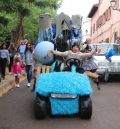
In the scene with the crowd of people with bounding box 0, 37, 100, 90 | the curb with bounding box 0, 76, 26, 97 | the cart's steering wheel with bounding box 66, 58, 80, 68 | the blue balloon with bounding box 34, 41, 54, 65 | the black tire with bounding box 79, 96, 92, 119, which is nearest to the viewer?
the black tire with bounding box 79, 96, 92, 119

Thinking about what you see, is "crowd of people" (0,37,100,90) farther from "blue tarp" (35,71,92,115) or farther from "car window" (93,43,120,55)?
"car window" (93,43,120,55)

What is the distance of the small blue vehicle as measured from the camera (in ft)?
36.1

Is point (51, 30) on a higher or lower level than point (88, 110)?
higher

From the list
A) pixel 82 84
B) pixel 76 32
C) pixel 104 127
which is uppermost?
pixel 76 32

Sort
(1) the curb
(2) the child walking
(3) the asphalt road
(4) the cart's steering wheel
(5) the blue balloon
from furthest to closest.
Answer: (2) the child walking → (1) the curb → (5) the blue balloon → (4) the cart's steering wheel → (3) the asphalt road

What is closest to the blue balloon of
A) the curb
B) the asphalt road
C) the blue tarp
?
the asphalt road

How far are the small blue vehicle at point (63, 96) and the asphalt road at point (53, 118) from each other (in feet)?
0.62

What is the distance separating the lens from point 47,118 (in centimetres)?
1119

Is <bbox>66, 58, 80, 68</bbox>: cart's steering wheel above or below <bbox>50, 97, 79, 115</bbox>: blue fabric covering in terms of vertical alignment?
above

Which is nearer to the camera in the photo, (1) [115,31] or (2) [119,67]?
(2) [119,67]

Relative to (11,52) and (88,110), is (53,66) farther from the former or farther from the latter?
(11,52)

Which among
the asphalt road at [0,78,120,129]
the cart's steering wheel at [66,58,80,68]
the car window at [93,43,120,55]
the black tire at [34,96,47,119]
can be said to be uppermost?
the car window at [93,43,120,55]

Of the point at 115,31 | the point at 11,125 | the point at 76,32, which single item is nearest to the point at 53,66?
the point at 11,125

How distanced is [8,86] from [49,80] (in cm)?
748
